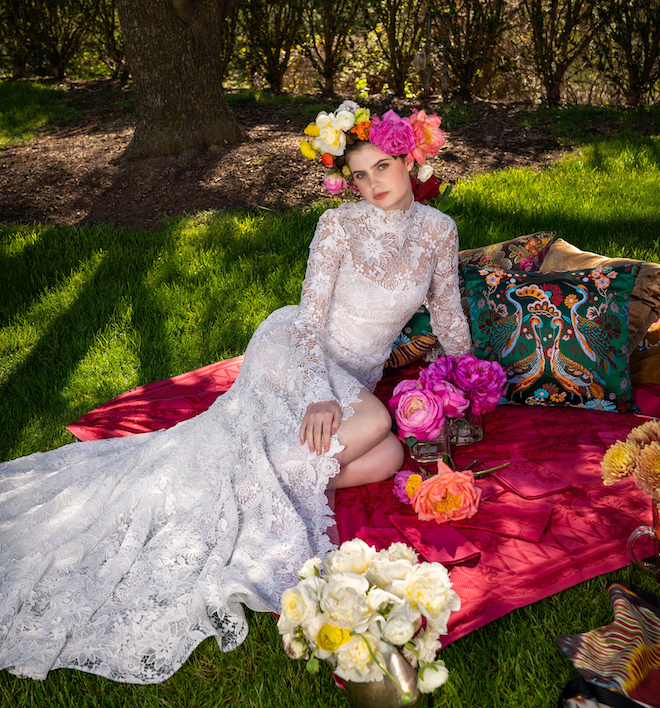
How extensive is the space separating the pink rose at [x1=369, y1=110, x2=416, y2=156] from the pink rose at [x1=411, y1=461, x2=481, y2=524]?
140 centimetres

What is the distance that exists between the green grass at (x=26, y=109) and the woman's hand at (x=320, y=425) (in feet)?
24.0

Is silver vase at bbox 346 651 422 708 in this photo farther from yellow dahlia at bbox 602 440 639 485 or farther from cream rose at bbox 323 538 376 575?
yellow dahlia at bbox 602 440 639 485

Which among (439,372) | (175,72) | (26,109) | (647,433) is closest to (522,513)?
(439,372)

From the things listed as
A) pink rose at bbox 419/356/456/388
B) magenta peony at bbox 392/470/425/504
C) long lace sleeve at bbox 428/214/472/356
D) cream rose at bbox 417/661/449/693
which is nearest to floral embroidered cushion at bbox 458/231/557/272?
long lace sleeve at bbox 428/214/472/356

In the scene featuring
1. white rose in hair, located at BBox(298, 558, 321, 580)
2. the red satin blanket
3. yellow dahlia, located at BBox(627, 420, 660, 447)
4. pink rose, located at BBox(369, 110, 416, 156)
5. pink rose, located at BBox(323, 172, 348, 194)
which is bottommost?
the red satin blanket

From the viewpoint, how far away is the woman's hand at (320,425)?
8.48ft

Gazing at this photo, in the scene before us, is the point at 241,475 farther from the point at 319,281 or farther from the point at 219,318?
the point at 219,318

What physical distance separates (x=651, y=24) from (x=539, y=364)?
7080mm

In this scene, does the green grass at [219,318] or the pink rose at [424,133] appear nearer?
the green grass at [219,318]

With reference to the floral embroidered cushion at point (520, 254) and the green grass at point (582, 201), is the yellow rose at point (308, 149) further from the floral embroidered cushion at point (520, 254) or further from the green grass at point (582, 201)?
the green grass at point (582, 201)

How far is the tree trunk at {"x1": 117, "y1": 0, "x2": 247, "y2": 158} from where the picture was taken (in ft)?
21.5

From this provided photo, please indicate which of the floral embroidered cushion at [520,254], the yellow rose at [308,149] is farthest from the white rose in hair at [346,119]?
the floral embroidered cushion at [520,254]

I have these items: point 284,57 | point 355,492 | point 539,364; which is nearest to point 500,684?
point 355,492

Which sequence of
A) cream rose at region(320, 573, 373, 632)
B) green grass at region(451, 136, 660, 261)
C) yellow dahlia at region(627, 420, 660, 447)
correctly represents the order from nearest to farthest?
1. cream rose at region(320, 573, 373, 632)
2. yellow dahlia at region(627, 420, 660, 447)
3. green grass at region(451, 136, 660, 261)
